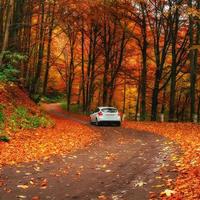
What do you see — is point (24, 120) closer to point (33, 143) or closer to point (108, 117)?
point (33, 143)

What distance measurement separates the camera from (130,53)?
48.3 m

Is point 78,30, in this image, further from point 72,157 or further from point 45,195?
point 45,195

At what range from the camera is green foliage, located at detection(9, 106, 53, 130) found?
71.9 ft

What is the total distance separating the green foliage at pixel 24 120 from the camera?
21902 mm

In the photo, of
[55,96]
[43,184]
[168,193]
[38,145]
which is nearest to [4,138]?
[38,145]

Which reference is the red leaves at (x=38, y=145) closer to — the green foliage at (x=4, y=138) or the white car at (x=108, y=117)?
the green foliage at (x=4, y=138)

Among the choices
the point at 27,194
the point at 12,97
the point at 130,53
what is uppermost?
the point at 130,53

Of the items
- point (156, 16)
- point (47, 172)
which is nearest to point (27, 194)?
point (47, 172)

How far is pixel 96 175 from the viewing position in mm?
12031

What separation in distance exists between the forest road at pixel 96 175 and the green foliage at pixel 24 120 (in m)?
6.15

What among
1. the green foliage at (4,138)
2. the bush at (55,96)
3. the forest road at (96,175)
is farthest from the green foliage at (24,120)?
the bush at (55,96)

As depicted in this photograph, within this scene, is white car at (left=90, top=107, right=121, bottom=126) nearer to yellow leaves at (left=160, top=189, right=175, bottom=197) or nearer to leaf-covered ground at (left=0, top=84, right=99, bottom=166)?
leaf-covered ground at (left=0, top=84, right=99, bottom=166)

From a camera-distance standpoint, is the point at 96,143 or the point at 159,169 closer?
the point at 159,169

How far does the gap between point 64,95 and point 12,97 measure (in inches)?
1983
